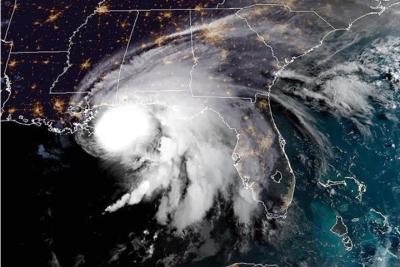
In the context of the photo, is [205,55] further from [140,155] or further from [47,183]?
[47,183]

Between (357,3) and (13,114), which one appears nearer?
(13,114)

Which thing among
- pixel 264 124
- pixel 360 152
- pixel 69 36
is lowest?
pixel 360 152

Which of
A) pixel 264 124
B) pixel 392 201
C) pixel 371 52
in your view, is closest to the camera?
pixel 392 201

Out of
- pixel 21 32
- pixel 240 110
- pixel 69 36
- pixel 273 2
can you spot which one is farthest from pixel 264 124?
pixel 21 32

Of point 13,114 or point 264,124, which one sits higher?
point 13,114

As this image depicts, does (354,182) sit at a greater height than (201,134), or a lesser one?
lesser

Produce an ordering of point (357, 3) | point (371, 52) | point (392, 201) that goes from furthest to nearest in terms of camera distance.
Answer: point (357, 3) → point (371, 52) → point (392, 201)

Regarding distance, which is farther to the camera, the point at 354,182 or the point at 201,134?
the point at 201,134
